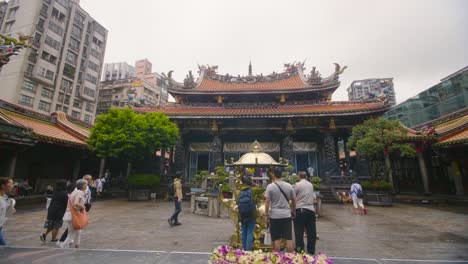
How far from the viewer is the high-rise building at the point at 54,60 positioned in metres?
27.8

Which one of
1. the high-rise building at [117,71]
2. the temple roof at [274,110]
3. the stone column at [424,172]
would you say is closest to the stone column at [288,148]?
the temple roof at [274,110]

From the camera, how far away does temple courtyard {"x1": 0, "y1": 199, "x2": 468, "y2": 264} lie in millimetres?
3025

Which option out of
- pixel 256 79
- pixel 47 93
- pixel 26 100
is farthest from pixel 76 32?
pixel 256 79

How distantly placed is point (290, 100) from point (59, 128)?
1611 centimetres

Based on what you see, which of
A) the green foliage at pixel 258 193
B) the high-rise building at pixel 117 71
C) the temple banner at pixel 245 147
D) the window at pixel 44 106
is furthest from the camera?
the high-rise building at pixel 117 71

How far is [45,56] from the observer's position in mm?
30656

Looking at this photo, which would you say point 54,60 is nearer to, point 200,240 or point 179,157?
point 179,157

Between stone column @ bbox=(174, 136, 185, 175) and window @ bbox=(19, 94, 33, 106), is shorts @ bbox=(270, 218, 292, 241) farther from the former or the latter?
window @ bbox=(19, 94, 33, 106)

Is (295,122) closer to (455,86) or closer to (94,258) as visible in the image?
(94,258)

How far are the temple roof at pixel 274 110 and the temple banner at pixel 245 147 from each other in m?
2.45

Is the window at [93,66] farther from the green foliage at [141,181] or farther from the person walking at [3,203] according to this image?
the person walking at [3,203]

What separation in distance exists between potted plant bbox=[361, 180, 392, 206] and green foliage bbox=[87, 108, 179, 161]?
1120cm

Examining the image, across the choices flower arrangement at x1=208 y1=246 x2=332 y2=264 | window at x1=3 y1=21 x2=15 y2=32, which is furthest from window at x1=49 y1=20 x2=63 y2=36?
flower arrangement at x1=208 y1=246 x2=332 y2=264

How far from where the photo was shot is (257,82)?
18234 millimetres
